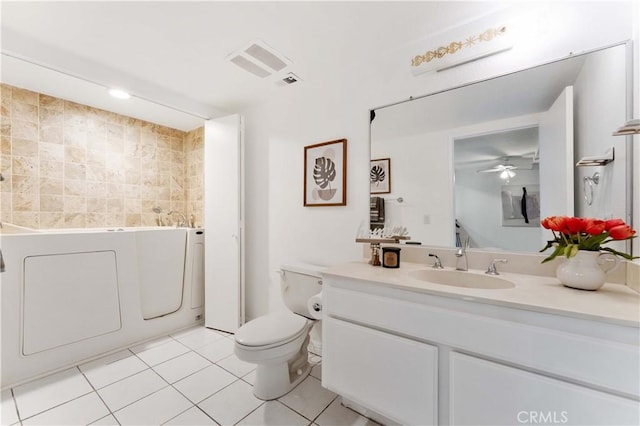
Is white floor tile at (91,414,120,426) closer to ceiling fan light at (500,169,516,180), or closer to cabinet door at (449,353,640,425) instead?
cabinet door at (449,353,640,425)

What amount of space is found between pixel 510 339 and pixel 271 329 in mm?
1256

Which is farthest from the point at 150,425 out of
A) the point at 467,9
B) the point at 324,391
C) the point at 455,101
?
the point at 467,9

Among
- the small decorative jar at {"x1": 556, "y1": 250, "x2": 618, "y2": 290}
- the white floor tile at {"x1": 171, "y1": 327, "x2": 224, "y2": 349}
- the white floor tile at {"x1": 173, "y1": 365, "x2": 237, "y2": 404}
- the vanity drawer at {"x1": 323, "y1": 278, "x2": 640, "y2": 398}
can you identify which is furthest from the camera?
the white floor tile at {"x1": 171, "y1": 327, "x2": 224, "y2": 349}

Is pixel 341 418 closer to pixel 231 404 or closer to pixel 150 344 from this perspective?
pixel 231 404

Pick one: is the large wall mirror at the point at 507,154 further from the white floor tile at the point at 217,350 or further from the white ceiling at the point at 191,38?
the white floor tile at the point at 217,350

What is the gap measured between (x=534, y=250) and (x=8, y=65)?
146 inches

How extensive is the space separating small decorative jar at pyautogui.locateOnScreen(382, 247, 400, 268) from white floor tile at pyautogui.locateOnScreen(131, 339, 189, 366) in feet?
6.10

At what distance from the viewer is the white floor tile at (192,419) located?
4.49 feet

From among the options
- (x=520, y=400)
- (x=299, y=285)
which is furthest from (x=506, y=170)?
(x=299, y=285)

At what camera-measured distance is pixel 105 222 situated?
8.82 feet

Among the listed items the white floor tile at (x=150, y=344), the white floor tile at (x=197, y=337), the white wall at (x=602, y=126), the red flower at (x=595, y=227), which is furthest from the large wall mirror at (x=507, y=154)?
the white floor tile at (x=150, y=344)

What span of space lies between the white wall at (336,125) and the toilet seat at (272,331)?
1.78 ft

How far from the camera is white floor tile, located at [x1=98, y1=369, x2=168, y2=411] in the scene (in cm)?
154

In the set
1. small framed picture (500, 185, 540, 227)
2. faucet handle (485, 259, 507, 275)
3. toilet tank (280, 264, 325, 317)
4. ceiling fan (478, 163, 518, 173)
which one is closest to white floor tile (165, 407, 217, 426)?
toilet tank (280, 264, 325, 317)
